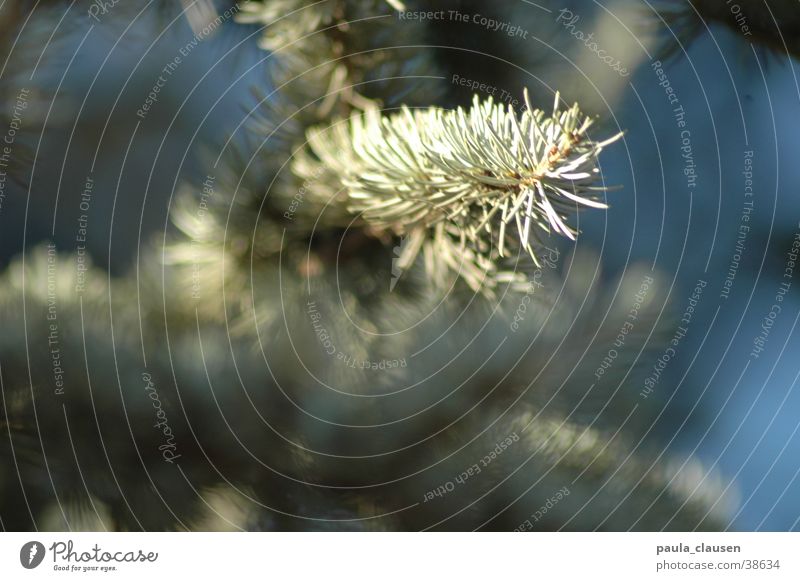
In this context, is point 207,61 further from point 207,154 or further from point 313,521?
point 313,521

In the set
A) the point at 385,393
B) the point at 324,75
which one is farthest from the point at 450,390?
the point at 324,75
